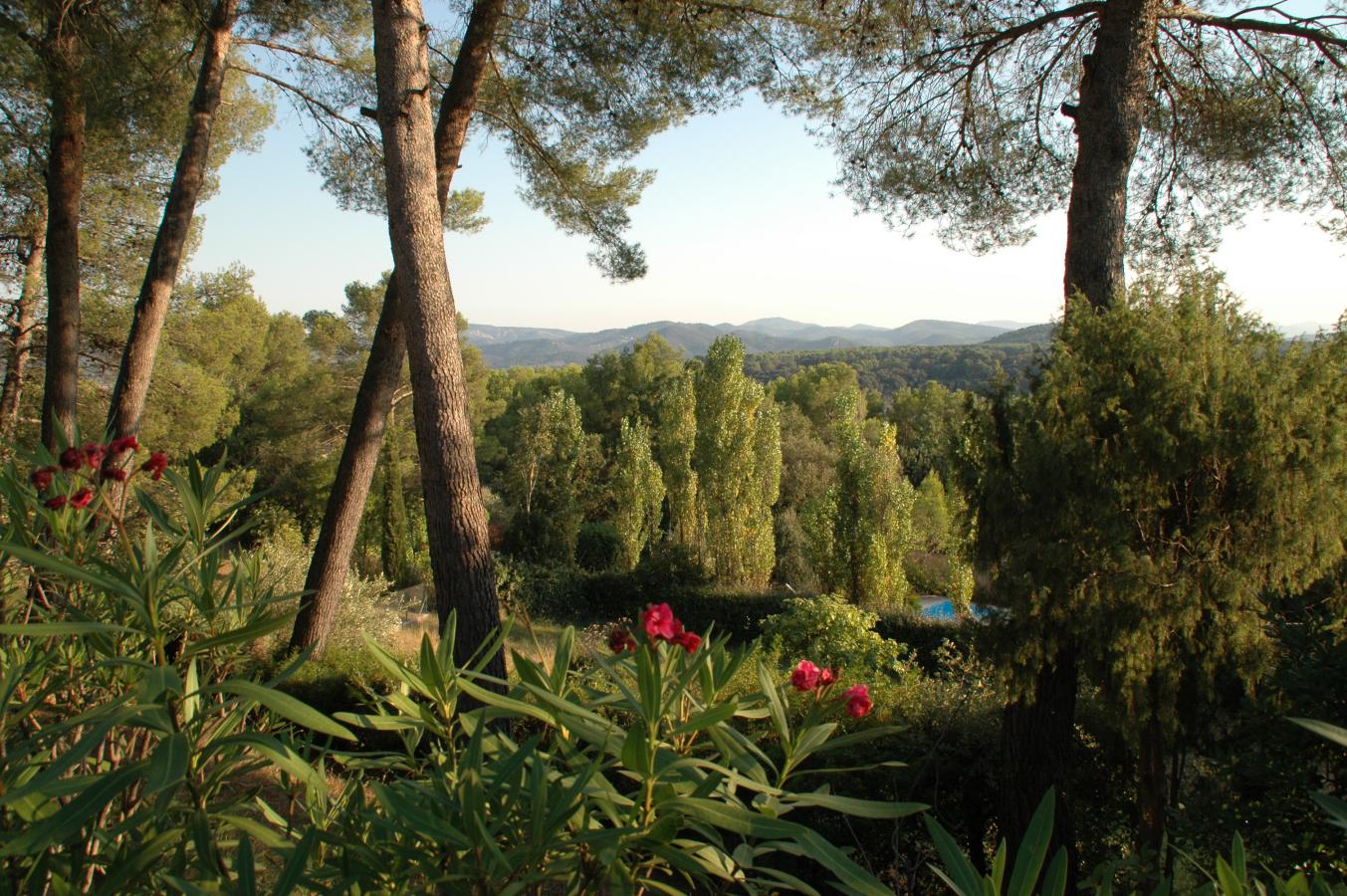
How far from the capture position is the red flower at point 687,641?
1213 millimetres

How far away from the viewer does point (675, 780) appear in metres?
0.97

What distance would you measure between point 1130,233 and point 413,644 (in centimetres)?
831

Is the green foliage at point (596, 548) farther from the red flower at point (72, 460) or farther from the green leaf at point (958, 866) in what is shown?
the green leaf at point (958, 866)

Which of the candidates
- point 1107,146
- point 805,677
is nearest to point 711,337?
point 1107,146

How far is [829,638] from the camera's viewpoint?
912 centimetres

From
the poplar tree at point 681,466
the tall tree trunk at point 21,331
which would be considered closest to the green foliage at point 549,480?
the poplar tree at point 681,466

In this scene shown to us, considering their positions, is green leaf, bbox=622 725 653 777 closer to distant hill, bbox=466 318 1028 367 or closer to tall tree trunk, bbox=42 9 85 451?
tall tree trunk, bbox=42 9 85 451

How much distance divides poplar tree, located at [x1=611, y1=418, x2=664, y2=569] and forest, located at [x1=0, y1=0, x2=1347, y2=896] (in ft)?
31.4

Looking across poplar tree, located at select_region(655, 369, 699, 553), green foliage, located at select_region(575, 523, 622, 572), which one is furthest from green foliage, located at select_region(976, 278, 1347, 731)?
green foliage, located at select_region(575, 523, 622, 572)

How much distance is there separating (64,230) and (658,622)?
22.7 feet

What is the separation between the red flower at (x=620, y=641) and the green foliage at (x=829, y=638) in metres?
7.44

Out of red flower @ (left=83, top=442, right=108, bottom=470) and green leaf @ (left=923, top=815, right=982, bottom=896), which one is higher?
red flower @ (left=83, top=442, right=108, bottom=470)

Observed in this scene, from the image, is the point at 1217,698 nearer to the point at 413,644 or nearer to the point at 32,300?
the point at 413,644

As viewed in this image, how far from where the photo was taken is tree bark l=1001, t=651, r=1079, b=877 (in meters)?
4.59
